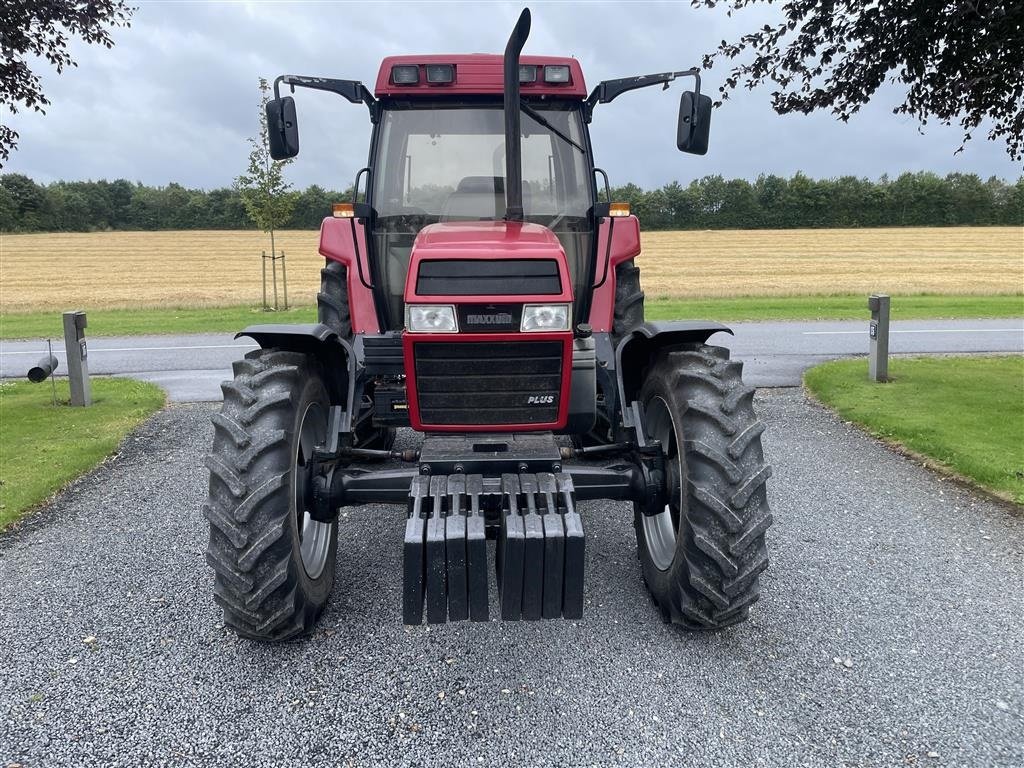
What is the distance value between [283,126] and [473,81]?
42.5 inches

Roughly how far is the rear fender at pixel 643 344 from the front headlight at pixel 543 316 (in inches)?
20.9

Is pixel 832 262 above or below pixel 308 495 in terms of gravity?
above

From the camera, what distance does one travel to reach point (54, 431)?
725 centimetres

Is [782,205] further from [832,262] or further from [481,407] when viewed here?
[481,407]

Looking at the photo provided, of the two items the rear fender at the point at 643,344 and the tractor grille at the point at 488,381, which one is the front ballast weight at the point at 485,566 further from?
the rear fender at the point at 643,344

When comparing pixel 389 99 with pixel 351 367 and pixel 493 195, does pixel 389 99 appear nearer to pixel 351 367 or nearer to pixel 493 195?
pixel 493 195

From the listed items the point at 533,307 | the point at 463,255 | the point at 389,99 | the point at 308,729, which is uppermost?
the point at 389,99

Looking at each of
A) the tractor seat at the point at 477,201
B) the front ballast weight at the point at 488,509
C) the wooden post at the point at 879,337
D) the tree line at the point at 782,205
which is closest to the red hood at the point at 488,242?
the tractor seat at the point at 477,201

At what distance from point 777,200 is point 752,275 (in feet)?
101

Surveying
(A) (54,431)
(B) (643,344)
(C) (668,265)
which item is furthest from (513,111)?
(C) (668,265)

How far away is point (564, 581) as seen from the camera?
109 inches

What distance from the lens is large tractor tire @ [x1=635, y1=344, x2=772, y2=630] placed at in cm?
300

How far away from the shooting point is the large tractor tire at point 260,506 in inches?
115

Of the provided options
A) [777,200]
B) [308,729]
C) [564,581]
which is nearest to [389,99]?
[564,581]
